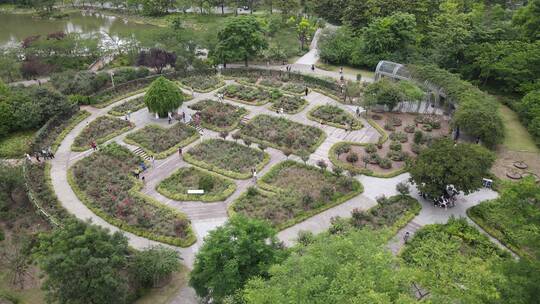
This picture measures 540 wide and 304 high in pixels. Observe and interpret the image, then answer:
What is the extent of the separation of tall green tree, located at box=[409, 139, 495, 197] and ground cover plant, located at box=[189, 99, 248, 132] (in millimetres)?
Result: 20386

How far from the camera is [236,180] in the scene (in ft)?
117

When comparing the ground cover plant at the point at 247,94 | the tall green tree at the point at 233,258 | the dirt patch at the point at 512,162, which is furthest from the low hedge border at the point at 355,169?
the tall green tree at the point at 233,258

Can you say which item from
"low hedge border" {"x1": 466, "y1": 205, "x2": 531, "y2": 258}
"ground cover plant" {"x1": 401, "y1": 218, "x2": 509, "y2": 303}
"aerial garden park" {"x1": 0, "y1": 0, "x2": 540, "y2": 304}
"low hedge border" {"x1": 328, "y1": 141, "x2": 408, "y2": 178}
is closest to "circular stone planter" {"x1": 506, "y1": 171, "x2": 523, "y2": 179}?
"aerial garden park" {"x1": 0, "y1": 0, "x2": 540, "y2": 304}

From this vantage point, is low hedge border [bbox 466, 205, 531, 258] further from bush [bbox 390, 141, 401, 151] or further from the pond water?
the pond water

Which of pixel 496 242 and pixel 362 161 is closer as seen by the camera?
pixel 496 242

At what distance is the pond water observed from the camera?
7725 centimetres

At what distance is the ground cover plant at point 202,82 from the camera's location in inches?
2029

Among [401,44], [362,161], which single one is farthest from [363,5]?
[362,161]

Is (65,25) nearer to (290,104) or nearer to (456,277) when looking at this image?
(290,104)

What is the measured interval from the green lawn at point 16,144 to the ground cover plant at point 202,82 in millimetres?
19175

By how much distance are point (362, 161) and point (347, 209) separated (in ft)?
24.0

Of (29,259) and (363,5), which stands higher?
(363,5)

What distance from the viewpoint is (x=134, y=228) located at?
30109 mm

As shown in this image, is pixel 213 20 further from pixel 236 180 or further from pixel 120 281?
pixel 120 281
